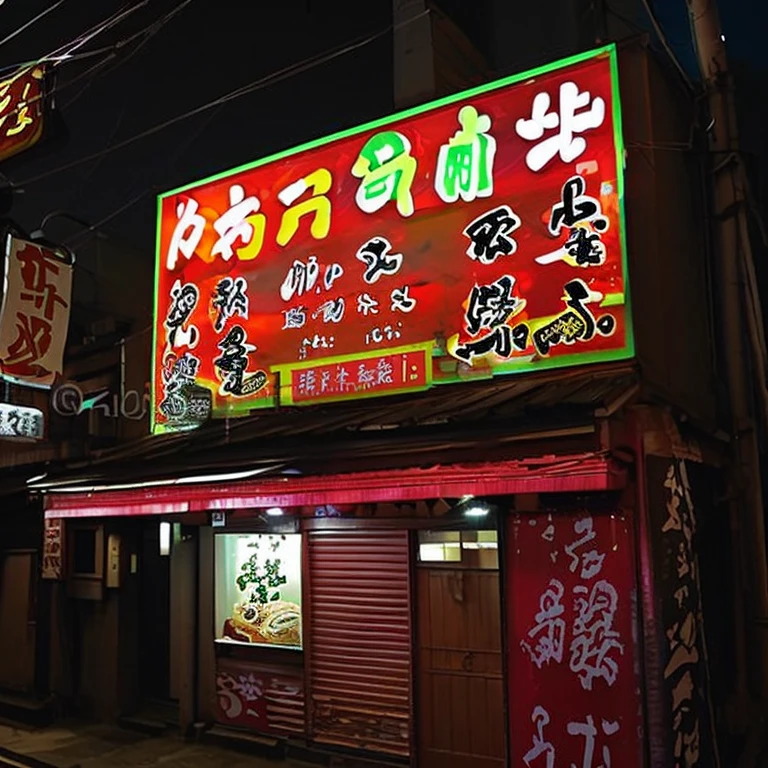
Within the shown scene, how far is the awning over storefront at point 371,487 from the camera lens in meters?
7.21

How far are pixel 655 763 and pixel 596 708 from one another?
0.67 m

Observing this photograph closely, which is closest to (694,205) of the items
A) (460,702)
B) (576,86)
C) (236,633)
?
(576,86)

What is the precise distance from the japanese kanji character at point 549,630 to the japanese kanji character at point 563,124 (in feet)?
15.4

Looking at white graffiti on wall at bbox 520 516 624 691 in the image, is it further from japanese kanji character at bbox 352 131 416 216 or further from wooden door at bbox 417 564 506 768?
japanese kanji character at bbox 352 131 416 216

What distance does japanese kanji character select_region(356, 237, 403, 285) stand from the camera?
10.1 m

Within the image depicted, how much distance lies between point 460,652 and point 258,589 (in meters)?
3.51

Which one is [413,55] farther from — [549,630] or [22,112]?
[549,630]

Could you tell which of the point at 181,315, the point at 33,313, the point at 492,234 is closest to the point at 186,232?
the point at 181,315

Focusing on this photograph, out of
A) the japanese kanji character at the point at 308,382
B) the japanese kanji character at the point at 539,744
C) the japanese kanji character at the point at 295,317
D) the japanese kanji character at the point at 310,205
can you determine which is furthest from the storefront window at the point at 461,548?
the japanese kanji character at the point at 310,205

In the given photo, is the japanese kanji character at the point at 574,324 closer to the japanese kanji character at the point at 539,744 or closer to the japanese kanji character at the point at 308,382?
the japanese kanji character at the point at 308,382

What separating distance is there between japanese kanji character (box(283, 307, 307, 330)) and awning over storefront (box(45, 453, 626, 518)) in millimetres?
2596

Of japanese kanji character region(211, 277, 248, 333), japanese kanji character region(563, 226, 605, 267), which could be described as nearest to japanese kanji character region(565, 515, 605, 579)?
japanese kanji character region(563, 226, 605, 267)

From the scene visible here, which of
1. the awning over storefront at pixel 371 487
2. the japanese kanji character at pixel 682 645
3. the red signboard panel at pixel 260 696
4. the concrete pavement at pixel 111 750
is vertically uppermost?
the awning over storefront at pixel 371 487

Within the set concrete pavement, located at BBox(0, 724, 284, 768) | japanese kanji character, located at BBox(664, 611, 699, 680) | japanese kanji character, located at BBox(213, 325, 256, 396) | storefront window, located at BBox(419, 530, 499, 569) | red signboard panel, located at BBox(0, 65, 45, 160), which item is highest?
red signboard panel, located at BBox(0, 65, 45, 160)
